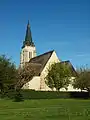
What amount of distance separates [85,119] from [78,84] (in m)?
64.4

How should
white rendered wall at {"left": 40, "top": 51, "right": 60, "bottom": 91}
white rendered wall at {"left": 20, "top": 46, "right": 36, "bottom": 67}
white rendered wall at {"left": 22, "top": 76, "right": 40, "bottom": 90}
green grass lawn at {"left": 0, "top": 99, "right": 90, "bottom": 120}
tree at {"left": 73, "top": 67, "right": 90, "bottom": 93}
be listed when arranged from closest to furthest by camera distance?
green grass lawn at {"left": 0, "top": 99, "right": 90, "bottom": 120}
tree at {"left": 73, "top": 67, "right": 90, "bottom": 93}
white rendered wall at {"left": 22, "top": 76, "right": 40, "bottom": 90}
white rendered wall at {"left": 40, "top": 51, "right": 60, "bottom": 91}
white rendered wall at {"left": 20, "top": 46, "right": 36, "bottom": 67}

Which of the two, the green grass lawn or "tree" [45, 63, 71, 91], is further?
"tree" [45, 63, 71, 91]

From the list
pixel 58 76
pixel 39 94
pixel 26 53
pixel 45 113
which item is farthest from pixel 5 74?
pixel 26 53

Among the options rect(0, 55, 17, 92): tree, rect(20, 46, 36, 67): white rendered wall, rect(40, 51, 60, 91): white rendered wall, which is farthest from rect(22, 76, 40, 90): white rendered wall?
rect(20, 46, 36, 67): white rendered wall

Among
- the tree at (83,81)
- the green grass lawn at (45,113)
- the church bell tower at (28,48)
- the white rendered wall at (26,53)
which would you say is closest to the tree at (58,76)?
the tree at (83,81)

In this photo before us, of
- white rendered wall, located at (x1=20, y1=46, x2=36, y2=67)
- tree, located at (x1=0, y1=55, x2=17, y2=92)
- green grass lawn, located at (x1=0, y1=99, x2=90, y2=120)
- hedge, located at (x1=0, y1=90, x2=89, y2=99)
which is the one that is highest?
white rendered wall, located at (x1=20, y1=46, x2=36, y2=67)

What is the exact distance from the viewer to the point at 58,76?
8238cm

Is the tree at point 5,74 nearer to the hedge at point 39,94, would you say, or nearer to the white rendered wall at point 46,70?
the hedge at point 39,94

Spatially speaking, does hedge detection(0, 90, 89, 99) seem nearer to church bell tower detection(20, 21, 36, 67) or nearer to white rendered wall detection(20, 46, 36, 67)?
white rendered wall detection(20, 46, 36, 67)

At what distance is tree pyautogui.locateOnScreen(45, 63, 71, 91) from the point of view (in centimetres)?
8194

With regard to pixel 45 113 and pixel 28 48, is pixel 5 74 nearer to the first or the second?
pixel 45 113

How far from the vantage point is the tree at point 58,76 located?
81938 millimetres

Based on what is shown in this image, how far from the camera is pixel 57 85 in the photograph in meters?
82.1

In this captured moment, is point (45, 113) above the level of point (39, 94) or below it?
below
